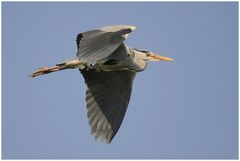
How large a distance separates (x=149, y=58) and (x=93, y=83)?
96cm

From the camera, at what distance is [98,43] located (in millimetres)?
6992

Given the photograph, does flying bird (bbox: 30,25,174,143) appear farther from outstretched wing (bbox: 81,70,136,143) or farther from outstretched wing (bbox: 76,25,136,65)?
outstretched wing (bbox: 76,25,136,65)

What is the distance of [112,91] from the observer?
351 inches

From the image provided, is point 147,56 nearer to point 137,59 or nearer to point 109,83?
point 137,59

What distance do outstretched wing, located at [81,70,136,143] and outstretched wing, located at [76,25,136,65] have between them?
1.30 meters

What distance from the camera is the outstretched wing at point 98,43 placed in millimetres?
6762

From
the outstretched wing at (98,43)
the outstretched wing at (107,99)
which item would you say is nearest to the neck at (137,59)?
the outstretched wing at (107,99)

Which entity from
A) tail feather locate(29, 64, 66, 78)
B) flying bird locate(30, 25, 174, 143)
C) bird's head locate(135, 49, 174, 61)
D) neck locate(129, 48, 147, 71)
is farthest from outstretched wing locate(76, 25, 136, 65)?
bird's head locate(135, 49, 174, 61)

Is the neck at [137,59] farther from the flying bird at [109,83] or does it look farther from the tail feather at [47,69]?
the tail feather at [47,69]

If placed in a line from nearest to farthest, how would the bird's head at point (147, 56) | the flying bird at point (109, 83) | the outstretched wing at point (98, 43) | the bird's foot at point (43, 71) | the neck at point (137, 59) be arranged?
the outstretched wing at point (98, 43) < the flying bird at point (109, 83) < the neck at point (137, 59) < the bird's foot at point (43, 71) < the bird's head at point (147, 56)

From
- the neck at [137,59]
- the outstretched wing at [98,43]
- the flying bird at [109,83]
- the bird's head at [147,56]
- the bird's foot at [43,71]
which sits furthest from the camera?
the bird's head at [147,56]

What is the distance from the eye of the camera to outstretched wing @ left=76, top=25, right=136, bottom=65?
6.76 meters

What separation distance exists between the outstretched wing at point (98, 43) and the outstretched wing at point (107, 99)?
130 cm

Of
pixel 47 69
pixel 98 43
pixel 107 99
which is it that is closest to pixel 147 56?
pixel 107 99
